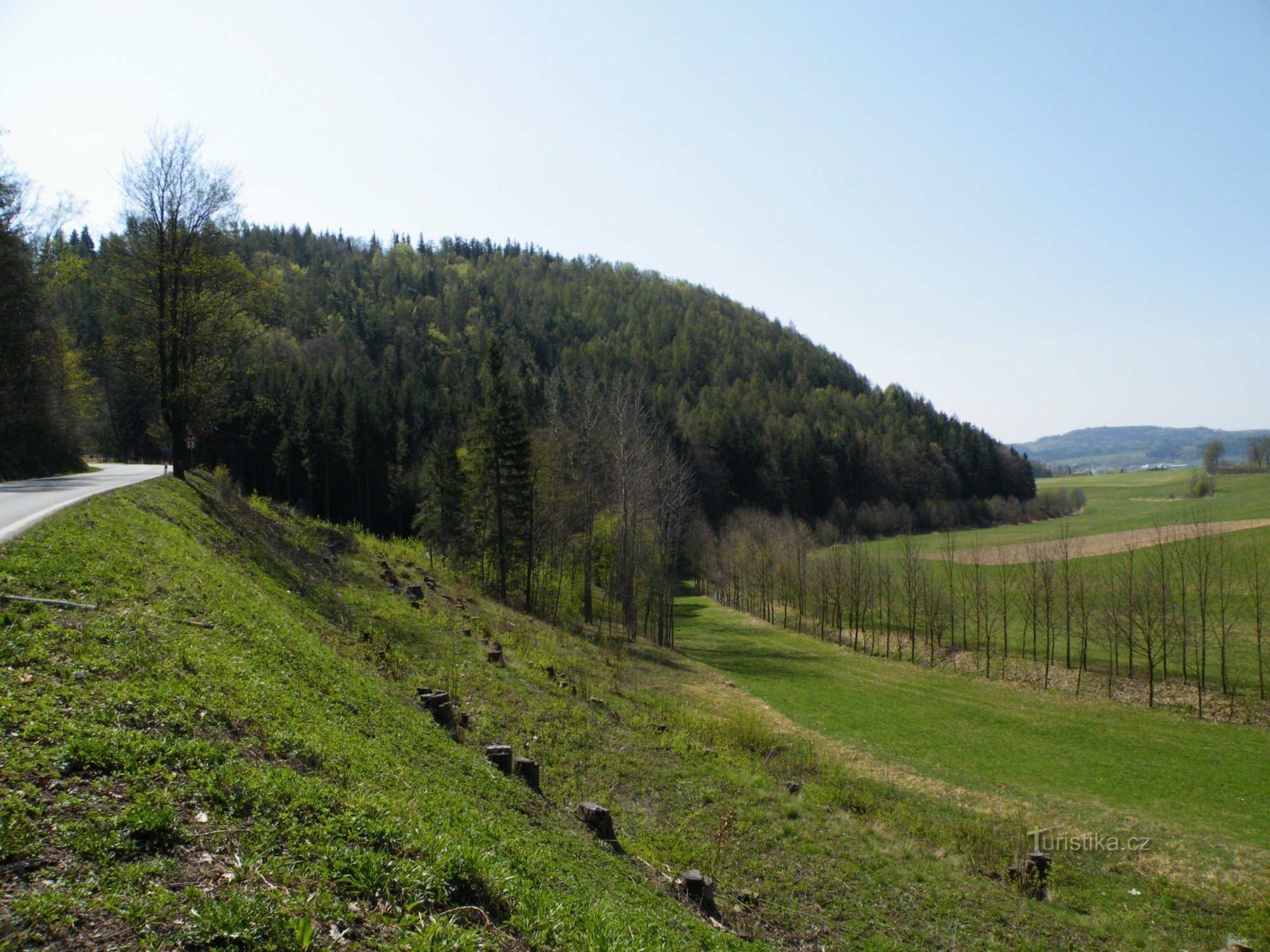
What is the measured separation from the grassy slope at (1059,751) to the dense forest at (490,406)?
13487mm

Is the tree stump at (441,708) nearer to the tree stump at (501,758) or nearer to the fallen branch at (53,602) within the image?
the tree stump at (501,758)

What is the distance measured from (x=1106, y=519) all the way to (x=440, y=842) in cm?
9707

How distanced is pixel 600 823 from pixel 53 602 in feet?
24.1

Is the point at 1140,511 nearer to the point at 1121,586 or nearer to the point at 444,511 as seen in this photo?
the point at 1121,586

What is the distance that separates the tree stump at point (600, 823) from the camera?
9.22 meters

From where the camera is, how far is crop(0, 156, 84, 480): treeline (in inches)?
1077

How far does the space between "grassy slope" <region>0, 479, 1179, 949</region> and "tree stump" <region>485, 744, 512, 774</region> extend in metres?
0.31

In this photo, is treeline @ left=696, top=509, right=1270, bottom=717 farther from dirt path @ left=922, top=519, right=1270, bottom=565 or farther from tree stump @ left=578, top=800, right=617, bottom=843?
tree stump @ left=578, top=800, right=617, bottom=843

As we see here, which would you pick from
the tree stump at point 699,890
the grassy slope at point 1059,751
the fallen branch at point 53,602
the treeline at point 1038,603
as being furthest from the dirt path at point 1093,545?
the fallen branch at point 53,602

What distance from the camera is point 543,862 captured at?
22.1 ft

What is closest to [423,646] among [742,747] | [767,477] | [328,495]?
[742,747]

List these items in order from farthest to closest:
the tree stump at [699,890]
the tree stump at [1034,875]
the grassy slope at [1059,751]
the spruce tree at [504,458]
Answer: the spruce tree at [504,458] → the grassy slope at [1059,751] → the tree stump at [1034,875] → the tree stump at [699,890]

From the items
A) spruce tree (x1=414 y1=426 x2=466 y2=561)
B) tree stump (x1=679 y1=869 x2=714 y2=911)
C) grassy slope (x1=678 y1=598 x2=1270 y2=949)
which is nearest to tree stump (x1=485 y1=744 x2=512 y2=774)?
tree stump (x1=679 y1=869 x2=714 y2=911)

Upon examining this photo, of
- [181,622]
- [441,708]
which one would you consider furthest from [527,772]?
[181,622]
